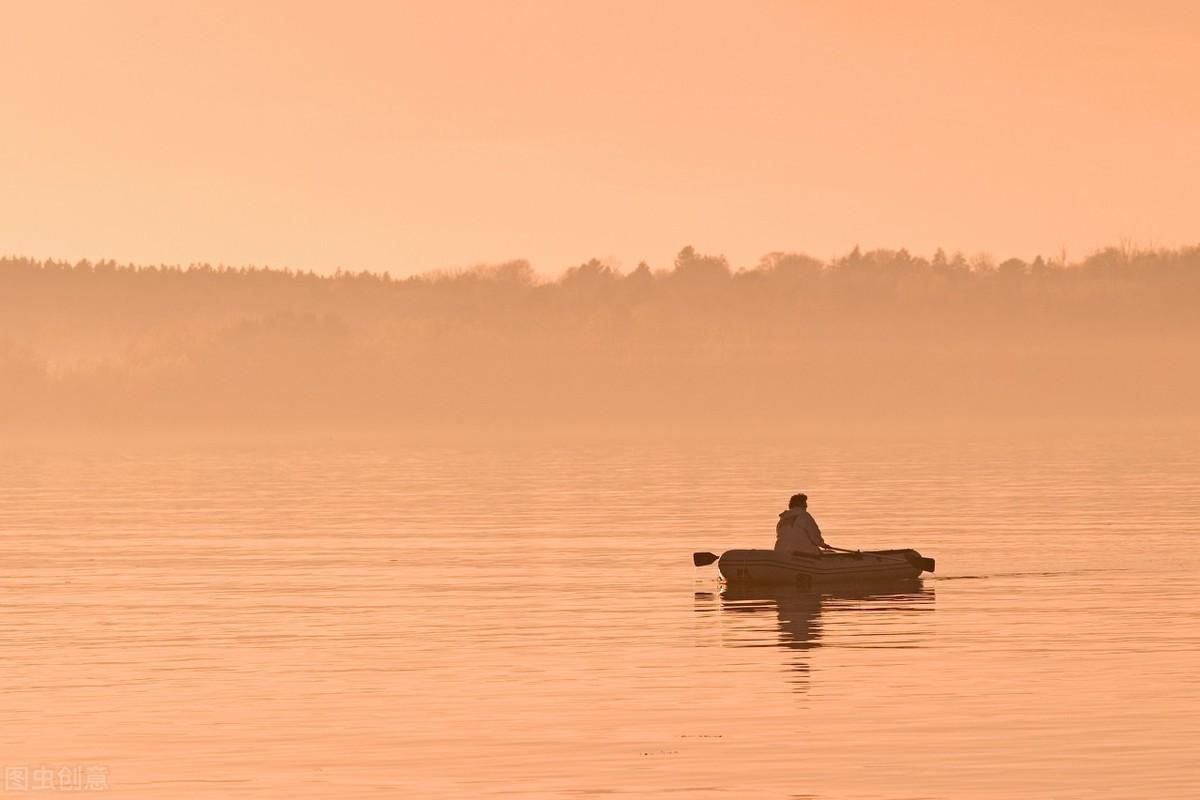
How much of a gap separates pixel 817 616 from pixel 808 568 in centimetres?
486

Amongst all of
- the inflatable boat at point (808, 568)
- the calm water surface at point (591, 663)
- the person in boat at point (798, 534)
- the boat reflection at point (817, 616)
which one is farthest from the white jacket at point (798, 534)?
the calm water surface at point (591, 663)

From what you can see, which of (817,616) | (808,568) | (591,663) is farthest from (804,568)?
(591,663)

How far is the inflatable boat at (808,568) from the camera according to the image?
4784 cm

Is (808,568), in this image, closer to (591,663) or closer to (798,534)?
(798,534)

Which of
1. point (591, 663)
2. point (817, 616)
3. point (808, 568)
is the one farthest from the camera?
point (808, 568)

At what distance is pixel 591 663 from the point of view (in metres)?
34.6

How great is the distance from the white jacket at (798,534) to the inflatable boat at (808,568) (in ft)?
0.59

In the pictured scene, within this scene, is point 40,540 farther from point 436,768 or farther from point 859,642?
point 436,768

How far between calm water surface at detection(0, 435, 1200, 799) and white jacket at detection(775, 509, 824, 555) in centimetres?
121

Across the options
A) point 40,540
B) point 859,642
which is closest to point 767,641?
point 859,642

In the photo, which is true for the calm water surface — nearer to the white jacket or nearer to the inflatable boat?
the inflatable boat

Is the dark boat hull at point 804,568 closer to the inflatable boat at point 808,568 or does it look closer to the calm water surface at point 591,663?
the inflatable boat at point 808,568

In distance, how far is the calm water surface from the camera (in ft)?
79.3

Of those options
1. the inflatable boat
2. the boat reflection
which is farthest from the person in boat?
the boat reflection
